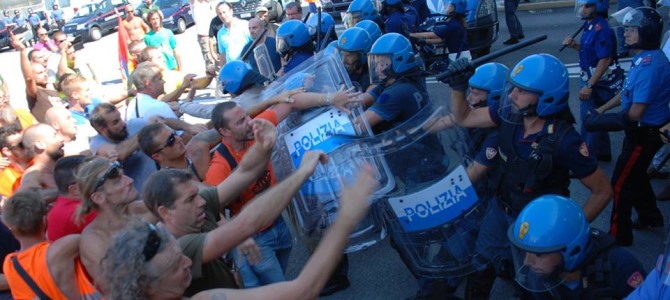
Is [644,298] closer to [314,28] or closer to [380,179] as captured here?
[380,179]

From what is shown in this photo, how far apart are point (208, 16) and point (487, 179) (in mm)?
8748

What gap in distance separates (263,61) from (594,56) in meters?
3.47

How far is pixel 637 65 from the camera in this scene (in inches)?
173

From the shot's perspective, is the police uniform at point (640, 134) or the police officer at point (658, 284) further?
the police uniform at point (640, 134)

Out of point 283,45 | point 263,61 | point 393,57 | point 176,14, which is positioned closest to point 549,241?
point 393,57

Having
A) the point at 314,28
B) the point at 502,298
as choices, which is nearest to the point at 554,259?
the point at 502,298

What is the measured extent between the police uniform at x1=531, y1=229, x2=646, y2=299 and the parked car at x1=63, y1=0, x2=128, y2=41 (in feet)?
74.8

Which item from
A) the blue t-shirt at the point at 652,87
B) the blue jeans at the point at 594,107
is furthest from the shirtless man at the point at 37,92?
the blue t-shirt at the point at 652,87

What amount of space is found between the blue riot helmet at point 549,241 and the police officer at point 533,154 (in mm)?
444

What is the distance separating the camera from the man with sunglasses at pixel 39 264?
2926 mm

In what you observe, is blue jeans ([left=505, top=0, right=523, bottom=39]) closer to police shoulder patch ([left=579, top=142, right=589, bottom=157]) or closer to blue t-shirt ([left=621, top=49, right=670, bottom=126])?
blue t-shirt ([left=621, top=49, right=670, bottom=126])

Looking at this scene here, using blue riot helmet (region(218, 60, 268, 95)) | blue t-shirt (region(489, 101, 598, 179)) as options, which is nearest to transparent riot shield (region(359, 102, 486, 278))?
blue t-shirt (region(489, 101, 598, 179))

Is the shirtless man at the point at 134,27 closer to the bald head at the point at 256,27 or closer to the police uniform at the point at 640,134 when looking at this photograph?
the bald head at the point at 256,27

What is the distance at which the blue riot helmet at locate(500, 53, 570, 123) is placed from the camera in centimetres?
332
